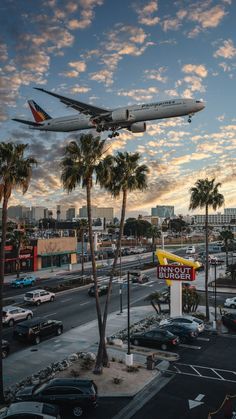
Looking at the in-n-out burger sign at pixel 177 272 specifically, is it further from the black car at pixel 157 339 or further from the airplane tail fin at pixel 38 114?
the airplane tail fin at pixel 38 114

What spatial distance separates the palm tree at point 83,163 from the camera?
79.4ft

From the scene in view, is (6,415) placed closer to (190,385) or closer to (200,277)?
(190,385)

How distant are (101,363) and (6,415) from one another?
8.91 metres

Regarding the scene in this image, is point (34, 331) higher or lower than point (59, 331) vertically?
higher

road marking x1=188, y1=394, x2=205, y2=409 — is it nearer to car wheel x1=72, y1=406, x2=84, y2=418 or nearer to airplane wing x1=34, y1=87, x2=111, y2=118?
car wheel x1=72, y1=406, x2=84, y2=418

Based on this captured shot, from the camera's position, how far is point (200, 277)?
224ft

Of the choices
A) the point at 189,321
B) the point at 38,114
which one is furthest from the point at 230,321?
the point at 38,114

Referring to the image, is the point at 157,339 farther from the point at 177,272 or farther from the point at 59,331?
the point at 177,272

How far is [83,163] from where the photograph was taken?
2434cm

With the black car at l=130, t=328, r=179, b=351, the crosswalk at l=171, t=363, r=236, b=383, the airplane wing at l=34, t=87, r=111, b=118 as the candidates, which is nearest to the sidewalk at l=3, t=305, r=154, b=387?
the black car at l=130, t=328, r=179, b=351

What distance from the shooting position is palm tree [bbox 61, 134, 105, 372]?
79.4ft

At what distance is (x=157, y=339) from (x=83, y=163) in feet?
46.3

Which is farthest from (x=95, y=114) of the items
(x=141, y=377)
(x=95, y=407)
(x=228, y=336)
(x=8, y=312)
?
(x=95, y=407)

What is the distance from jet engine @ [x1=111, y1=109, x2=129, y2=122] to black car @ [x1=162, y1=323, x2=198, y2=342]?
22287 millimetres
